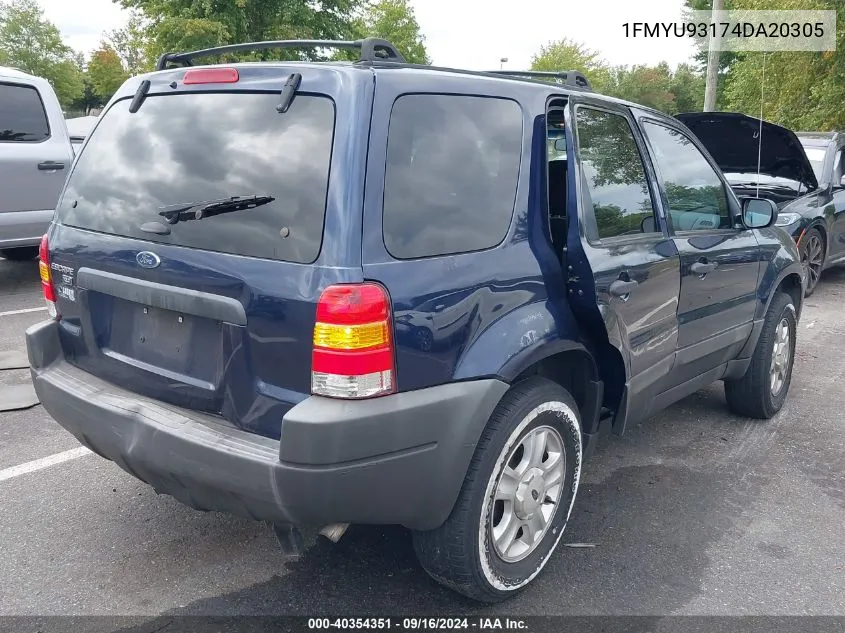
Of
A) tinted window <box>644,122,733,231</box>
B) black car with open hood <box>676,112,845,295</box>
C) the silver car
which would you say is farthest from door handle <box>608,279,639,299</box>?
the silver car

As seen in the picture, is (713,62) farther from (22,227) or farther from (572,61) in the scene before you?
(572,61)

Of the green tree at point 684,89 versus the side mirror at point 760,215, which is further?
the green tree at point 684,89

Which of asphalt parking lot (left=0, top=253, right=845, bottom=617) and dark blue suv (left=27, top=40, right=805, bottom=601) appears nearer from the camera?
dark blue suv (left=27, top=40, right=805, bottom=601)

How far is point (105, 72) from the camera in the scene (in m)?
47.2

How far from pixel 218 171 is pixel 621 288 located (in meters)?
1.60

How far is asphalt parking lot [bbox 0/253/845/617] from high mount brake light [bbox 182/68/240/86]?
5.90 ft

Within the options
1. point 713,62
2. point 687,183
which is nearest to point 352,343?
point 687,183

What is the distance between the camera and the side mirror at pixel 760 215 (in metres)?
4.14

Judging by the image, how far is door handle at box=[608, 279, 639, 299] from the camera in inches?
116

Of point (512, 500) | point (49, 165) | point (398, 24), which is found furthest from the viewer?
point (398, 24)

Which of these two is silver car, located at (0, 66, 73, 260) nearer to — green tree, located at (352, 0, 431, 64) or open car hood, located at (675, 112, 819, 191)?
open car hood, located at (675, 112, 819, 191)

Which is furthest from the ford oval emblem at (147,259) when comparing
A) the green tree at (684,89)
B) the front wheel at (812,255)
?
the green tree at (684,89)

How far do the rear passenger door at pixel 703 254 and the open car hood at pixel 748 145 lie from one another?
9.78 feet

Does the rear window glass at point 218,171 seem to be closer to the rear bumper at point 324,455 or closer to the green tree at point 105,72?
the rear bumper at point 324,455
